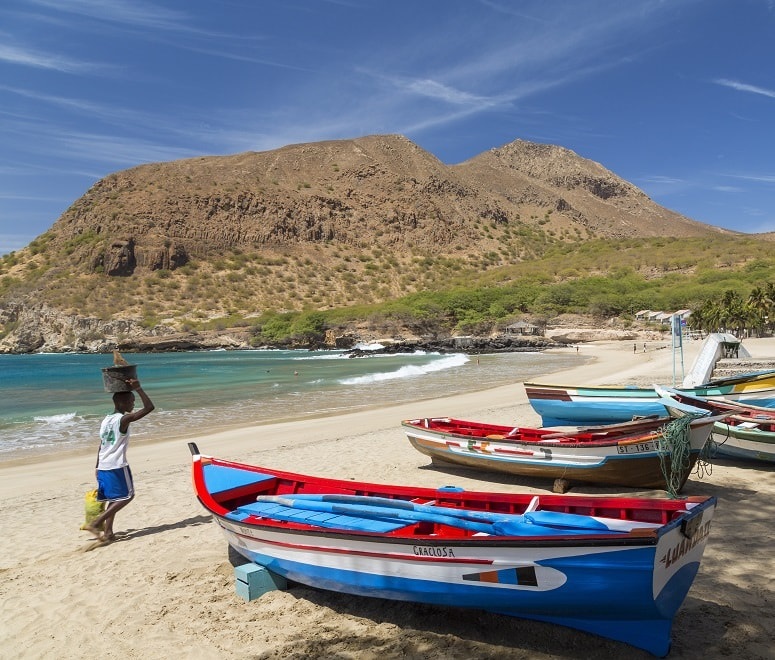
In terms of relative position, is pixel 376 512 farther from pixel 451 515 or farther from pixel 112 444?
pixel 112 444

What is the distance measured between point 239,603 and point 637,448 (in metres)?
5.68

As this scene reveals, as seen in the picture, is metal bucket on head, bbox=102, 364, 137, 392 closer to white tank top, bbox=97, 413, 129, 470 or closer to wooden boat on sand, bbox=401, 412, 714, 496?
white tank top, bbox=97, 413, 129, 470

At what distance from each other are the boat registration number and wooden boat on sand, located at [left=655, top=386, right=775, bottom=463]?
46.5 inches

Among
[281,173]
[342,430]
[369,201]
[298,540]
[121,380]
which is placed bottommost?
[342,430]

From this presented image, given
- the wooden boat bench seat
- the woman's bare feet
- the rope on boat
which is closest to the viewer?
the wooden boat bench seat

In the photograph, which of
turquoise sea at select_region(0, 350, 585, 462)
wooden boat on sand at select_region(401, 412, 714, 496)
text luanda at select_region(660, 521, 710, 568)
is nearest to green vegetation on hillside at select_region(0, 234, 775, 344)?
turquoise sea at select_region(0, 350, 585, 462)

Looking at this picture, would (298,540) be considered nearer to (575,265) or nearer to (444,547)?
(444,547)

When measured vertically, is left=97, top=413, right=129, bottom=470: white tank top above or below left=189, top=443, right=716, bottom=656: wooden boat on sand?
above

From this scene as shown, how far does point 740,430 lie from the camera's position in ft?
30.9

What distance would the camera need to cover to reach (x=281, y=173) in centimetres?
15012

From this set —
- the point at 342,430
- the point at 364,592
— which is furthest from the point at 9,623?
the point at 342,430

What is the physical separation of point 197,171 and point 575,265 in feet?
305

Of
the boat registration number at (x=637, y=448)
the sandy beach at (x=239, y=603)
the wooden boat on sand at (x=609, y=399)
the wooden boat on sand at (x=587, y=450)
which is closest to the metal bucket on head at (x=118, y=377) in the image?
the sandy beach at (x=239, y=603)

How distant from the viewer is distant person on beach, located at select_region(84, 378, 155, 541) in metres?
6.58
